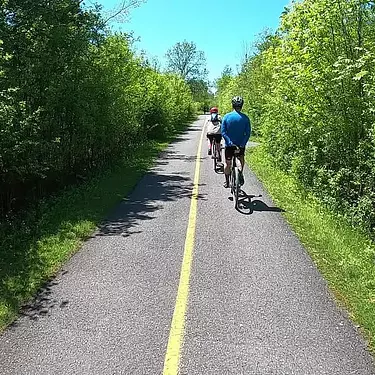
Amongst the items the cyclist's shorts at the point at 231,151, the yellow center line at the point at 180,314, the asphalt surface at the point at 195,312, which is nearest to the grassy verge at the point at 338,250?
the asphalt surface at the point at 195,312

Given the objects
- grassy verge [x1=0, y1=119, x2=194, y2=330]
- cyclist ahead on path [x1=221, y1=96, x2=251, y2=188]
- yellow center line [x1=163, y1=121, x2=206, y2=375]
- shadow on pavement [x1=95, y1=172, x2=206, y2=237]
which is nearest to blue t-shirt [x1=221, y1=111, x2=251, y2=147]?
cyclist ahead on path [x1=221, y1=96, x2=251, y2=188]

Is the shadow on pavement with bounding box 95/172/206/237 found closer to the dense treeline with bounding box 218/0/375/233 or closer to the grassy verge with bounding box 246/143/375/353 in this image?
the grassy verge with bounding box 246/143/375/353

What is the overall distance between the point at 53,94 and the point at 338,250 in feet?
30.1

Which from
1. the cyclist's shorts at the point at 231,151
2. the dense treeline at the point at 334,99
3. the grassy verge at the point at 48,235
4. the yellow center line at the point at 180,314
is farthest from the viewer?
the cyclist's shorts at the point at 231,151

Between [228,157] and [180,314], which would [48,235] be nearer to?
[180,314]

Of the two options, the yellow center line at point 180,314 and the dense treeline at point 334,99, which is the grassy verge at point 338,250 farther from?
the yellow center line at point 180,314

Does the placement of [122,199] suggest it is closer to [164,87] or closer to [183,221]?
[183,221]

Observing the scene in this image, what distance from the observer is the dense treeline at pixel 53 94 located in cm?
1202

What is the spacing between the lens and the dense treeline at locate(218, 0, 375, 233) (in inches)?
419

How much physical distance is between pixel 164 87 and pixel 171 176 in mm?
24524

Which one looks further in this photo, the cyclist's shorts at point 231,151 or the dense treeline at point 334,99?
the cyclist's shorts at point 231,151

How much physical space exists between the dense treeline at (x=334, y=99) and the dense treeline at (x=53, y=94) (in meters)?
6.22

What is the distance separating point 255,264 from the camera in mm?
7309

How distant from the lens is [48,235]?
9.13m
